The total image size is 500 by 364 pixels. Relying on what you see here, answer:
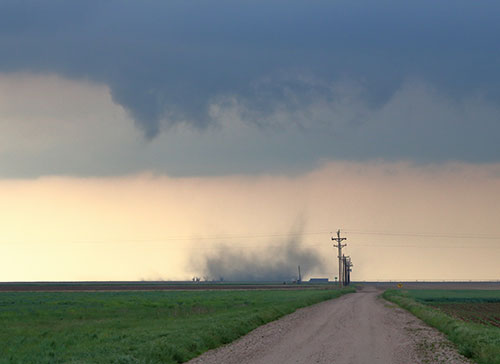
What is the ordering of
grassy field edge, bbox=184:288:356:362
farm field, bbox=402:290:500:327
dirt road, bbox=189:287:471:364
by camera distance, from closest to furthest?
1. dirt road, bbox=189:287:471:364
2. grassy field edge, bbox=184:288:356:362
3. farm field, bbox=402:290:500:327

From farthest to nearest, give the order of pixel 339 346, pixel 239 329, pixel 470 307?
pixel 470 307 → pixel 239 329 → pixel 339 346

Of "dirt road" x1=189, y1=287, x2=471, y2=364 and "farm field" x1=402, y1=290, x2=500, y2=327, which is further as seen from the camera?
"farm field" x1=402, y1=290, x2=500, y2=327

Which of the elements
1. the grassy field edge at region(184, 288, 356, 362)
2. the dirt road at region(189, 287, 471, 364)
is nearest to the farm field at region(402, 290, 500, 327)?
the grassy field edge at region(184, 288, 356, 362)

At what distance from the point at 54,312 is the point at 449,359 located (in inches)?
1649

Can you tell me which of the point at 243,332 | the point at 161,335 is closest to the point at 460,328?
the point at 243,332

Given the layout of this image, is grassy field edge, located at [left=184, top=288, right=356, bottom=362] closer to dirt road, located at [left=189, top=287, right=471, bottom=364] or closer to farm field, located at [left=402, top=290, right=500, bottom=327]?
dirt road, located at [left=189, top=287, right=471, bottom=364]

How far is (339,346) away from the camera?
1067 inches

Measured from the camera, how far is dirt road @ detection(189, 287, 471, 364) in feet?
76.2

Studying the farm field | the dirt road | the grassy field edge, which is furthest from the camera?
the farm field

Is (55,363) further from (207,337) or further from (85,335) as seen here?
(85,335)

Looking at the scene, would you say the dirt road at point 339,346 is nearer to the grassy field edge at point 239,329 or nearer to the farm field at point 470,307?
the grassy field edge at point 239,329

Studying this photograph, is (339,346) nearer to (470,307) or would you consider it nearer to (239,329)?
(239,329)

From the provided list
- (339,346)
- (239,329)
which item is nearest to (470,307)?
(239,329)

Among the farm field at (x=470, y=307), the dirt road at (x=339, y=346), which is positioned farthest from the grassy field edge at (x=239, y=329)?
the farm field at (x=470, y=307)
